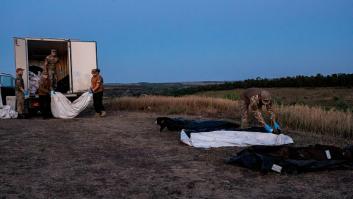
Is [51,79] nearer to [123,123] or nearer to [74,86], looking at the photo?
[74,86]

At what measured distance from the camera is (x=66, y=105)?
47.3 feet

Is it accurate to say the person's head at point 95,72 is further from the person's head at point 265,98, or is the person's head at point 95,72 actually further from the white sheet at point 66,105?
the person's head at point 265,98

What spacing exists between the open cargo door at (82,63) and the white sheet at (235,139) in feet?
24.7

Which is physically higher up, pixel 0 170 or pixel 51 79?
pixel 51 79

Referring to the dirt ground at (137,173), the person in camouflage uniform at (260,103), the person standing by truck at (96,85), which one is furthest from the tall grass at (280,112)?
the person standing by truck at (96,85)

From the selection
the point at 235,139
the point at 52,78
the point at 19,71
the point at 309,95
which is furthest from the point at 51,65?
the point at 309,95

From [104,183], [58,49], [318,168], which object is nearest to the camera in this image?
[104,183]

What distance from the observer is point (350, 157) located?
22.2 ft

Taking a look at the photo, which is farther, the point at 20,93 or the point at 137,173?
the point at 20,93

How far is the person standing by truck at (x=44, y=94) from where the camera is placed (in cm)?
1409

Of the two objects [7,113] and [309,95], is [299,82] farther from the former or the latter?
[7,113]

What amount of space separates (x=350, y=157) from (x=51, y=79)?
11.0m

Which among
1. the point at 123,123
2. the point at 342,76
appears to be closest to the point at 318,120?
the point at 123,123

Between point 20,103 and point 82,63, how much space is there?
2.66 m
